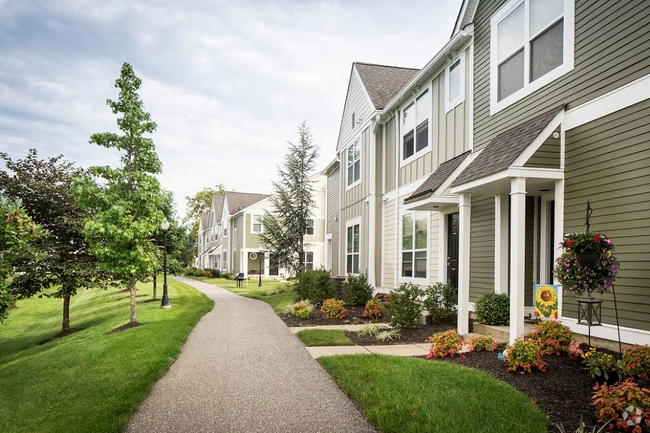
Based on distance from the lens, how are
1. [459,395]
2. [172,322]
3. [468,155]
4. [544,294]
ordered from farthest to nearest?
[172,322] < [468,155] < [544,294] < [459,395]

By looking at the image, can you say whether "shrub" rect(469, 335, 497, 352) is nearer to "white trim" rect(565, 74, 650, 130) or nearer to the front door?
the front door

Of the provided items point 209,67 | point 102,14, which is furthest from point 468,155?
point 209,67

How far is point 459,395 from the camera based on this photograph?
454 cm

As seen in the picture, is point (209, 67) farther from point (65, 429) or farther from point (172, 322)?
point (65, 429)

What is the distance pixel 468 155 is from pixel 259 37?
9534mm

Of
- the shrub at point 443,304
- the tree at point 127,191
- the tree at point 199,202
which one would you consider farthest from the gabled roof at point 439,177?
the tree at point 199,202

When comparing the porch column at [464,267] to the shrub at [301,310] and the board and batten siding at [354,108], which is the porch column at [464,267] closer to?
the shrub at [301,310]

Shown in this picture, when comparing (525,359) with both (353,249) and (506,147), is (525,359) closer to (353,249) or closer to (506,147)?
(506,147)

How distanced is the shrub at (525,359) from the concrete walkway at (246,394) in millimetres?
2100

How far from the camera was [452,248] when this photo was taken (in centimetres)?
1013

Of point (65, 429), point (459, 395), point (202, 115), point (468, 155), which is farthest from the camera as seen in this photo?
point (202, 115)

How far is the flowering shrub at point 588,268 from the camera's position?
487cm

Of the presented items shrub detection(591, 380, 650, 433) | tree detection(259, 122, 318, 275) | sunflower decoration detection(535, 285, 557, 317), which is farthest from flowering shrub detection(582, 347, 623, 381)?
tree detection(259, 122, 318, 275)

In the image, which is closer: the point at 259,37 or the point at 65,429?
the point at 65,429
